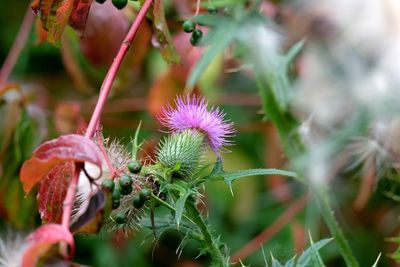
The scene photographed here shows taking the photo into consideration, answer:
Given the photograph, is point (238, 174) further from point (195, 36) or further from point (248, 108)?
point (248, 108)

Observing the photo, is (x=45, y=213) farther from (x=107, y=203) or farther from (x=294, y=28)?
(x=294, y=28)

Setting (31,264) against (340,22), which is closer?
(31,264)

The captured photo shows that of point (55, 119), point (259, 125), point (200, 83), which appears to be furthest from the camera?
point (259, 125)

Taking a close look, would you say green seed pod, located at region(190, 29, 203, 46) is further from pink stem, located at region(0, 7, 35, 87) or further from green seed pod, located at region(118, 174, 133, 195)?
pink stem, located at region(0, 7, 35, 87)

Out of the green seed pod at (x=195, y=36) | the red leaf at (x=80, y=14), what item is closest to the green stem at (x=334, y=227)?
the green seed pod at (x=195, y=36)

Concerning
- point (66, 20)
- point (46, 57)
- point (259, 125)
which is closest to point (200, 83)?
point (259, 125)

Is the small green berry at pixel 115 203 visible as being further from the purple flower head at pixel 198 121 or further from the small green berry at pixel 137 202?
the purple flower head at pixel 198 121

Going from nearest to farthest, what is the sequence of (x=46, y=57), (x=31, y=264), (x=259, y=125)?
(x=31, y=264) → (x=259, y=125) → (x=46, y=57)
